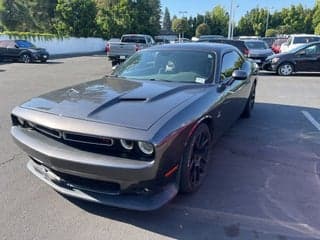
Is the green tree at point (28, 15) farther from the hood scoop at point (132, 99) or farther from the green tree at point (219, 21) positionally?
the hood scoop at point (132, 99)

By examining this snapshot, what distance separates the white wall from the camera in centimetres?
3419

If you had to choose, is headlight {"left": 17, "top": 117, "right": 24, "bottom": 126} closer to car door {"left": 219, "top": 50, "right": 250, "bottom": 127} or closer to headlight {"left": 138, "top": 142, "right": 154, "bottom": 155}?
headlight {"left": 138, "top": 142, "right": 154, "bottom": 155}

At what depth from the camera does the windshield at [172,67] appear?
14.9ft

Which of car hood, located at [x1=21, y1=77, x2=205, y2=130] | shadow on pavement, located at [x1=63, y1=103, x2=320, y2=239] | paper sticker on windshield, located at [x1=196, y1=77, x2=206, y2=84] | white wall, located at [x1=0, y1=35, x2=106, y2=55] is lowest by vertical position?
white wall, located at [x1=0, y1=35, x2=106, y2=55]

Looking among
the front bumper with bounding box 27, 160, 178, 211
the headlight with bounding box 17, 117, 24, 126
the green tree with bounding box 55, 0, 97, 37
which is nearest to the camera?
the front bumper with bounding box 27, 160, 178, 211

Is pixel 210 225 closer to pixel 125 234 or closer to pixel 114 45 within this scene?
pixel 125 234

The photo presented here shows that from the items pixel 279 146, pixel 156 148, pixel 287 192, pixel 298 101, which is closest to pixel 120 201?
pixel 156 148

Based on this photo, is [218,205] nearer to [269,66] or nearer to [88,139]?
[88,139]

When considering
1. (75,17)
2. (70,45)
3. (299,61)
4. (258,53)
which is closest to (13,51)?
(258,53)

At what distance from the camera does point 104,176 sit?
9.80ft

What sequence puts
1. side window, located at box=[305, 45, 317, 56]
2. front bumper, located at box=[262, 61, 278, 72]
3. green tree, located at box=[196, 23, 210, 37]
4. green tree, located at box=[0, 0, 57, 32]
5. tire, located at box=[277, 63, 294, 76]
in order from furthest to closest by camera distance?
green tree, located at box=[196, 23, 210, 37] → green tree, located at box=[0, 0, 57, 32] → front bumper, located at box=[262, 61, 278, 72] → tire, located at box=[277, 63, 294, 76] → side window, located at box=[305, 45, 317, 56]

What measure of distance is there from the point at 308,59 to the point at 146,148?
13.8 metres

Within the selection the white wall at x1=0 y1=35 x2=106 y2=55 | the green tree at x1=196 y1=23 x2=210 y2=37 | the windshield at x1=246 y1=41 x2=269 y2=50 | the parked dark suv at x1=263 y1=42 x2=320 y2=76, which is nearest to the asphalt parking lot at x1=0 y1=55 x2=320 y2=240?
the parked dark suv at x1=263 y1=42 x2=320 y2=76

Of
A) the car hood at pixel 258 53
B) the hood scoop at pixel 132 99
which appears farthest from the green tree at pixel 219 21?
the hood scoop at pixel 132 99
